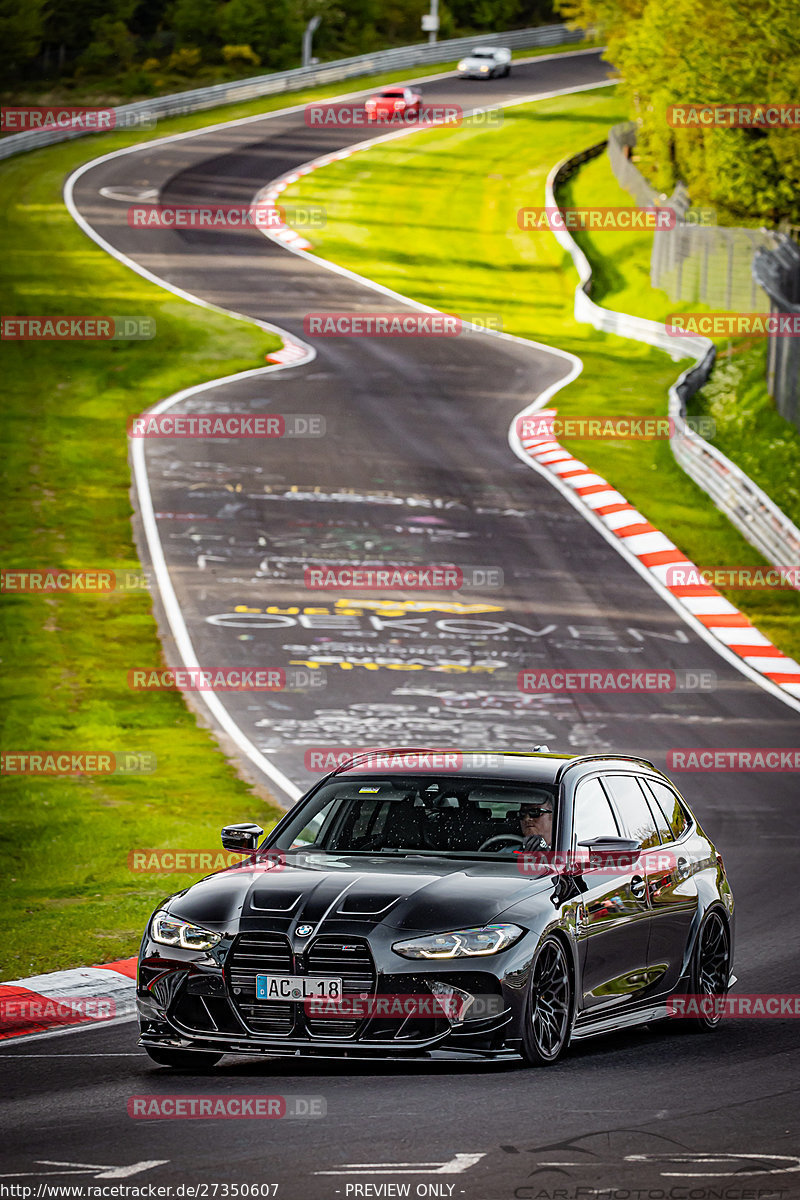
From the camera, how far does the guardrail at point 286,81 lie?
73438 mm

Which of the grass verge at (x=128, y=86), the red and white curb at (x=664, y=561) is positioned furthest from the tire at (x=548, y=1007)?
the grass verge at (x=128, y=86)

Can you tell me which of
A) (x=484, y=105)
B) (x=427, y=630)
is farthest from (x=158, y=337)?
(x=484, y=105)

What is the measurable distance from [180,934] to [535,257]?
2013 inches

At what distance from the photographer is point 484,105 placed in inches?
3302

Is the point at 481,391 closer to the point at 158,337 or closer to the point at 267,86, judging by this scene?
the point at 158,337

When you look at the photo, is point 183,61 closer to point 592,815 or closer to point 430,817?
point 592,815

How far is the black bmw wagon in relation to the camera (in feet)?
27.2

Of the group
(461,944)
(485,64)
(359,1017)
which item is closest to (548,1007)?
A: (461,944)

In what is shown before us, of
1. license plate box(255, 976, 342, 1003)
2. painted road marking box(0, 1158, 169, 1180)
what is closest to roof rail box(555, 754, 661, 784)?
license plate box(255, 976, 342, 1003)

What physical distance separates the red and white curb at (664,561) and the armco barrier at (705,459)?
1.39 metres

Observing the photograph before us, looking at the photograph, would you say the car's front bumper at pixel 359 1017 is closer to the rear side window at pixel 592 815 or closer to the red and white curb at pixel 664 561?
the rear side window at pixel 592 815

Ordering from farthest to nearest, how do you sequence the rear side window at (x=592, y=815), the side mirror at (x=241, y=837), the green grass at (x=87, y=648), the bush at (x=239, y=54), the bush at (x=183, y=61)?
the bush at (x=239, y=54)
the bush at (x=183, y=61)
the green grass at (x=87, y=648)
the rear side window at (x=592, y=815)
the side mirror at (x=241, y=837)

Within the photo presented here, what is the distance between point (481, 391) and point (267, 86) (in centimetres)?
4871

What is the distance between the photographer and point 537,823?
946 cm
